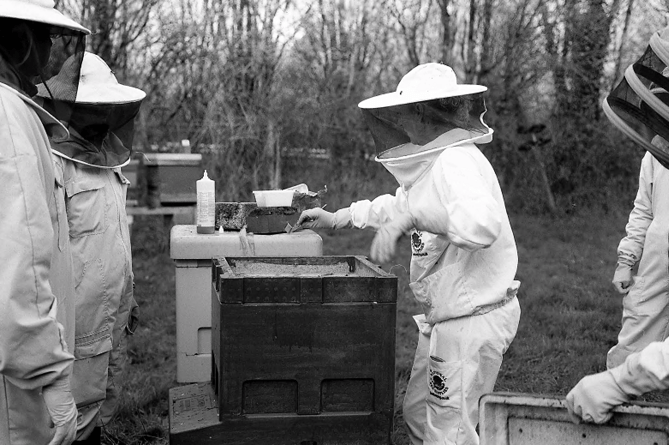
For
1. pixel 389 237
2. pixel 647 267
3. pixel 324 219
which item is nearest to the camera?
pixel 389 237

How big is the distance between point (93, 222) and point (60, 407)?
112 centimetres

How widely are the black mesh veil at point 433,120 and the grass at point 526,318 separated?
463mm

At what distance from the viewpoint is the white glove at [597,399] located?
1690 mm

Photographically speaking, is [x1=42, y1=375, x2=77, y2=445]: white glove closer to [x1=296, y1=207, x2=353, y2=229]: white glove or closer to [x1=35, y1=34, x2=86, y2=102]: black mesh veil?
[x1=35, y1=34, x2=86, y2=102]: black mesh veil

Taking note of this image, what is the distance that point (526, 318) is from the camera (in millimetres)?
5316

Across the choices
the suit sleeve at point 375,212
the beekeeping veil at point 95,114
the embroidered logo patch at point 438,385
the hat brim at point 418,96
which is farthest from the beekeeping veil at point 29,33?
the embroidered logo patch at point 438,385

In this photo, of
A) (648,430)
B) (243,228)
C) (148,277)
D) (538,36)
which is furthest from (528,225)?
(648,430)

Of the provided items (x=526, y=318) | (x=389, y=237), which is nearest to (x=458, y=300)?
(x=389, y=237)

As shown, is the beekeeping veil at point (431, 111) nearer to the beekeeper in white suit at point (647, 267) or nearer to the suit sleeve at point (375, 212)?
the suit sleeve at point (375, 212)

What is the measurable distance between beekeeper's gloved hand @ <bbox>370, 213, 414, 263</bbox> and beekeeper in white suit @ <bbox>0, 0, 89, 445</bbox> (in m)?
0.89

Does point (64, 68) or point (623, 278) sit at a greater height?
point (64, 68)

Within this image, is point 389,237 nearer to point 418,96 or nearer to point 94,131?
point 418,96

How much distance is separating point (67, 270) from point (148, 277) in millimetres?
4421

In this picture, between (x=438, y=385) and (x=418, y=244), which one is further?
(x=418, y=244)
